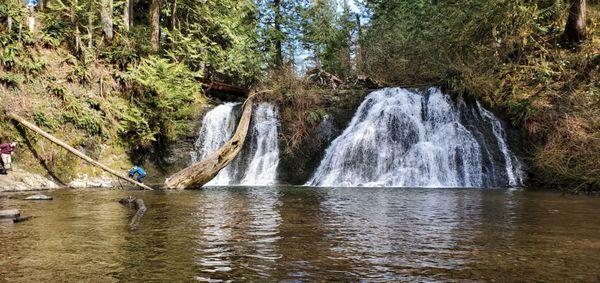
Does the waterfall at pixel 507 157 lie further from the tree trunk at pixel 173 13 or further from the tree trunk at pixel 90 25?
the tree trunk at pixel 90 25

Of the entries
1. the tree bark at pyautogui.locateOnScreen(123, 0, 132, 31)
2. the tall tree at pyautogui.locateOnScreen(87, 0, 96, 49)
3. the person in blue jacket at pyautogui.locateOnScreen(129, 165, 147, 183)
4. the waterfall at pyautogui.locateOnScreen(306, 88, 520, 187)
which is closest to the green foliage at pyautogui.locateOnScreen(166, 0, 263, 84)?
the tree bark at pyautogui.locateOnScreen(123, 0, 132, 31)

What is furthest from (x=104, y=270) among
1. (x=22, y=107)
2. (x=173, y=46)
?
(x=173, y=46)

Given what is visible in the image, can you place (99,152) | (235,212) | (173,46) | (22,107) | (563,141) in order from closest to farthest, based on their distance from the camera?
1. (235,212)
2. (563,141)
3. (22,107)
4. (99,152)
5. (173,46)

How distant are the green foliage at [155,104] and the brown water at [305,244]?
9.01 metres

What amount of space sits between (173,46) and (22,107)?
8.63 m

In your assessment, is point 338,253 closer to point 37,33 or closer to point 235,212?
point 235,212

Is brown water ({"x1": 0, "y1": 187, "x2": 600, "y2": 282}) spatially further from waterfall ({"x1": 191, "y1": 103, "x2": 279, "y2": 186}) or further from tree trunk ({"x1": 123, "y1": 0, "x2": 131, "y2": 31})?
tree trunk ({"x1": 123, "y1": 0, "x2": 131, "y2": 31})

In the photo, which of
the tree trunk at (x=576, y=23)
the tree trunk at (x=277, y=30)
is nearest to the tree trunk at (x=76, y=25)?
the tree trunk at (x=277, y=30)

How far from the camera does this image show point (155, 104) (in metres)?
17.6

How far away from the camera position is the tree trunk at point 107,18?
1777 centimetres

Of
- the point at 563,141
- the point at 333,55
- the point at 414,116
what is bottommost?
the point at 563,141

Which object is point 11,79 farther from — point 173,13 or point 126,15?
point 173,13

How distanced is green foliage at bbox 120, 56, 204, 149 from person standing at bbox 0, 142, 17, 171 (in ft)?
13.5

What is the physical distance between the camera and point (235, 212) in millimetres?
7559
